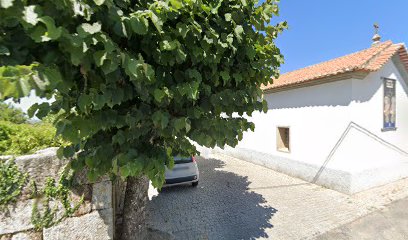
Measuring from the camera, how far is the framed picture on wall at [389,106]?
7.74m

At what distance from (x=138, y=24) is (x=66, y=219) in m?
2.80

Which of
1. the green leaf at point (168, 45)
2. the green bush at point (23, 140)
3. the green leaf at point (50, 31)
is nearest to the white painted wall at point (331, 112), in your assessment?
the green leaf at point (168, 45)

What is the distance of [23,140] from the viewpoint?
10.4ft

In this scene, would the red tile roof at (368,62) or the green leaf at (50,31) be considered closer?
the green leaf at (50,31)

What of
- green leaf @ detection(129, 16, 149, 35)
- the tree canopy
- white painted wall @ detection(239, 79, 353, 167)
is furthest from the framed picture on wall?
green leaf @ detection(129, 16, 149, 35)

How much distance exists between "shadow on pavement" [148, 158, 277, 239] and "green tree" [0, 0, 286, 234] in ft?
8.58

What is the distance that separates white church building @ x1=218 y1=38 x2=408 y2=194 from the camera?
6.80 metres

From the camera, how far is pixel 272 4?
107 inches

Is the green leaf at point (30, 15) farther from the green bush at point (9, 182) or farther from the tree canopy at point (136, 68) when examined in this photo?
the green bush at point (9, 182)

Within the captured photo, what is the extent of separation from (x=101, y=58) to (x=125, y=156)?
0.98 m

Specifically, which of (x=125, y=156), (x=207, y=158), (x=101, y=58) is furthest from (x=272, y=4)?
(x=207, y=158)

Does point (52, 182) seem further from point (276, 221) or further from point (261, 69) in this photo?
point (276, 221)

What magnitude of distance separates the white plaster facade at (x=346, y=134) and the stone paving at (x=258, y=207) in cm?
45

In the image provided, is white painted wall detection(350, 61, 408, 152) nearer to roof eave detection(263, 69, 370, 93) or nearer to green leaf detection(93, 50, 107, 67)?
roof eave detection(263, 69, 370, 93)
